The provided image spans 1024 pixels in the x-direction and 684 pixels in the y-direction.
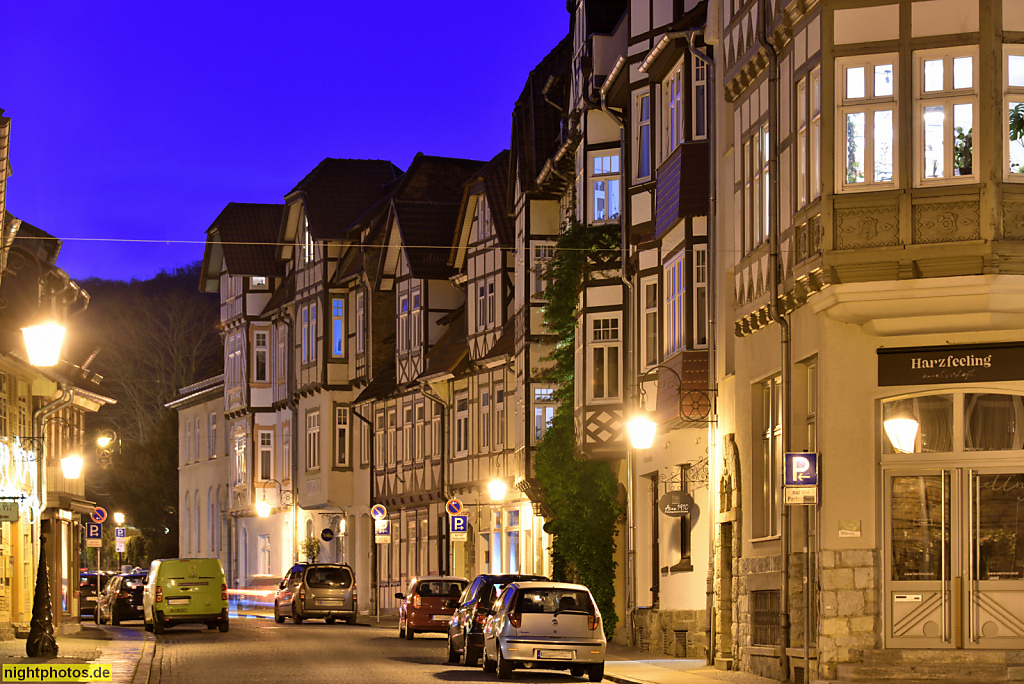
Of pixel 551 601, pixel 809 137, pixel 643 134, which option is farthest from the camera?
pixel 643 134

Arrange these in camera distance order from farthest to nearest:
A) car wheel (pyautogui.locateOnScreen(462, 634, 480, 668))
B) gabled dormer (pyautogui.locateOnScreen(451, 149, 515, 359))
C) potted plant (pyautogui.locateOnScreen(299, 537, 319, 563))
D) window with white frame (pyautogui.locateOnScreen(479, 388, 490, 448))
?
potted plant (pyautogui.locateOnScreen(299, 537, 319, 563)) < window with white frame (pyautogui.locateOnScreen(479, 388, 490, 448)) < gabled dormer (pyautogui.locateOnScreen(451, 149, 515, 359)) < car wheel (pyautogui.locateOnScreen(462, 634, 480, 668))

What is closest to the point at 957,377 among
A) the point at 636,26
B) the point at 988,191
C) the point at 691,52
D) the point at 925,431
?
the point at 925,431

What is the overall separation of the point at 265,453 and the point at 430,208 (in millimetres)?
16062

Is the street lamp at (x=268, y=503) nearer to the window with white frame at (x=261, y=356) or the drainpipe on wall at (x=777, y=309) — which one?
the window with white frame at (x=261, y=356)

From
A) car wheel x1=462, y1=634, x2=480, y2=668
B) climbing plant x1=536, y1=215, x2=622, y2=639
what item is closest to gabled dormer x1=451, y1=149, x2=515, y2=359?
climbing plant x1=536, y1=215, x2=622, y2=639

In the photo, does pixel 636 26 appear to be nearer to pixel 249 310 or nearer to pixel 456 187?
pixel 456 187

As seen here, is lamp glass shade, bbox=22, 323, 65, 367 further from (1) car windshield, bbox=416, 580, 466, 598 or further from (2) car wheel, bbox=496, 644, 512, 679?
(1) car windshield, bbox=416, 580, 466, 598

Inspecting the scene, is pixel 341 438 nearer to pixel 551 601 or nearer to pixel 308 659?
pixel 308 659

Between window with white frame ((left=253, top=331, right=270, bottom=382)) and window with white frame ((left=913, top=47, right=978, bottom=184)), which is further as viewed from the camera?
window with white frame ((left=253, top=331, right=270, bottom=382))

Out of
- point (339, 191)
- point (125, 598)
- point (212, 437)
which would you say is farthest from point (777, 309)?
point (212, 437)

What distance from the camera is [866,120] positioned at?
20.9m

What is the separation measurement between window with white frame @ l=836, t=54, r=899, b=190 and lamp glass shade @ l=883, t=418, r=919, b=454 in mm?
2994

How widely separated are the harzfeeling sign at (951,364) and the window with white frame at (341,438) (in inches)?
1686

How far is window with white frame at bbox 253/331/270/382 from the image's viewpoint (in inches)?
2783
